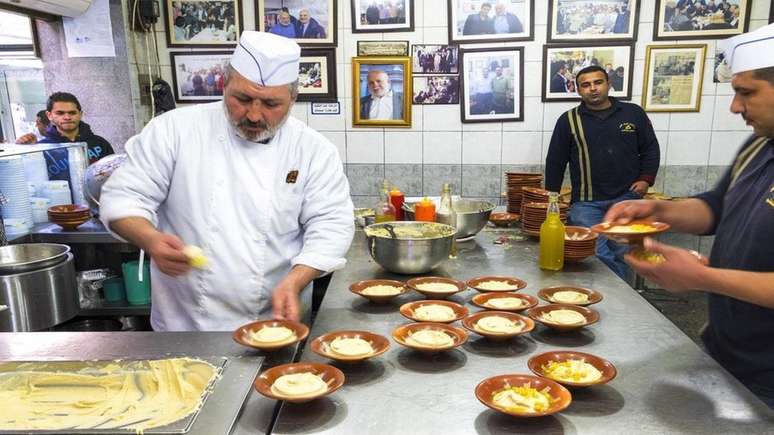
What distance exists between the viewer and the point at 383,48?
4633 mm

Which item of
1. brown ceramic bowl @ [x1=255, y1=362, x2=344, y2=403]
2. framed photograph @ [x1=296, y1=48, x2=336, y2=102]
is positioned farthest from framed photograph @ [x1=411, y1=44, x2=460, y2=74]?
brown ceramic bowl @ [x1=255, y1=362, x2=344, y2=403]

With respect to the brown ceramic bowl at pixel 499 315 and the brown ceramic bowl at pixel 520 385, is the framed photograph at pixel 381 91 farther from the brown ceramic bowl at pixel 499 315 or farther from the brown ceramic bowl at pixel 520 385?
the brown ceramic bowl at pixel 520 385

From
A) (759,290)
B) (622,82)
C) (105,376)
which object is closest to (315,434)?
(105,376)

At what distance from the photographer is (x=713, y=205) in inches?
77.6

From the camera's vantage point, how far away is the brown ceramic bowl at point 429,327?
1500 mm

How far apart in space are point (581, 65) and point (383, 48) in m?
1.62

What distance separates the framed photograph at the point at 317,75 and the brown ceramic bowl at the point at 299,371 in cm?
364

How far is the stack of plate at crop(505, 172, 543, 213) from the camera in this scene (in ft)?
11.6

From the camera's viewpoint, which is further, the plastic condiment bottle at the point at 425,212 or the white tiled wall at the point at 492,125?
the white tiled wall at the point at 492,125

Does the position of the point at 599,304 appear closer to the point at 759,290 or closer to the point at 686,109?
the point at 759,290

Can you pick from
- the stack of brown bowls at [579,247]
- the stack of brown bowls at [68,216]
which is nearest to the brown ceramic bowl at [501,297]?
the stack of brown bowls at [579,247]

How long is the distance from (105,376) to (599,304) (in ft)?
5.15

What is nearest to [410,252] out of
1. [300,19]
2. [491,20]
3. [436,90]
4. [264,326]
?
[264,326]

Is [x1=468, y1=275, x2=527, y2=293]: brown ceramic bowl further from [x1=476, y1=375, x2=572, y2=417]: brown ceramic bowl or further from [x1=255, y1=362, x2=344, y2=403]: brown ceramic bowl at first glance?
[x1=255, y1=362, x2=344, y2=403]: brown ceramic bowl
